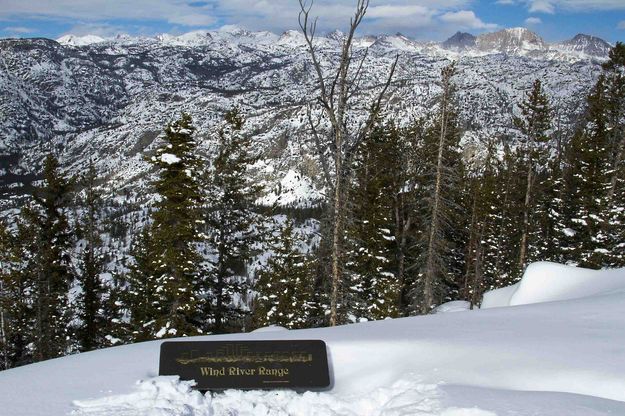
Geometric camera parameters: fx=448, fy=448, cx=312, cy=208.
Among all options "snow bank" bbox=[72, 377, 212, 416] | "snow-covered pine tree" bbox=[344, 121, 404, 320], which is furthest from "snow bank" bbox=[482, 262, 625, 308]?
"snow-covered pine tree" bbox=[344, 121, 404, 320]

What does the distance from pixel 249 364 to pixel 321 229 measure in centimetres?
852

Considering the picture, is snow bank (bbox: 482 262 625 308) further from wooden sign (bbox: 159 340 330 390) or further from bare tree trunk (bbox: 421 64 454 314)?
bare tree trunk (bbox: 421 64 454 314)

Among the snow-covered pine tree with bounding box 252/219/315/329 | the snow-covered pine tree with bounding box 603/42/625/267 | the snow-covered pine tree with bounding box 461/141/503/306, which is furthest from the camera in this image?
the snow-covered pine tree with bounding box 461/141/503/306

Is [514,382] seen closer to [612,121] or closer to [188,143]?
[188,143]

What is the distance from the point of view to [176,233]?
18156mm

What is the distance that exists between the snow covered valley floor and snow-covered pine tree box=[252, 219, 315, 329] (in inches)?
587

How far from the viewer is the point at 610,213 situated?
28484 millimetres

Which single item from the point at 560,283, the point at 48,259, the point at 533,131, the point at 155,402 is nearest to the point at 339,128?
the point at 560,283

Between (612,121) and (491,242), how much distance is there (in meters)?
15.7

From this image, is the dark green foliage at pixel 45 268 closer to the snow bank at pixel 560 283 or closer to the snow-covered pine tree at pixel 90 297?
the snow-covered pine tree at pixel 90 297

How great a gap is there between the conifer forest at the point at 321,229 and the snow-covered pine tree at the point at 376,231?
0.10 metres

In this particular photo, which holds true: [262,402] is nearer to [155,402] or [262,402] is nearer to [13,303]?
[155,402]

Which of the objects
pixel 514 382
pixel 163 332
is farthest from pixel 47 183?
pixel 514 382

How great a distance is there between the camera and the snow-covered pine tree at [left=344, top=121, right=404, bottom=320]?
2167 cm
